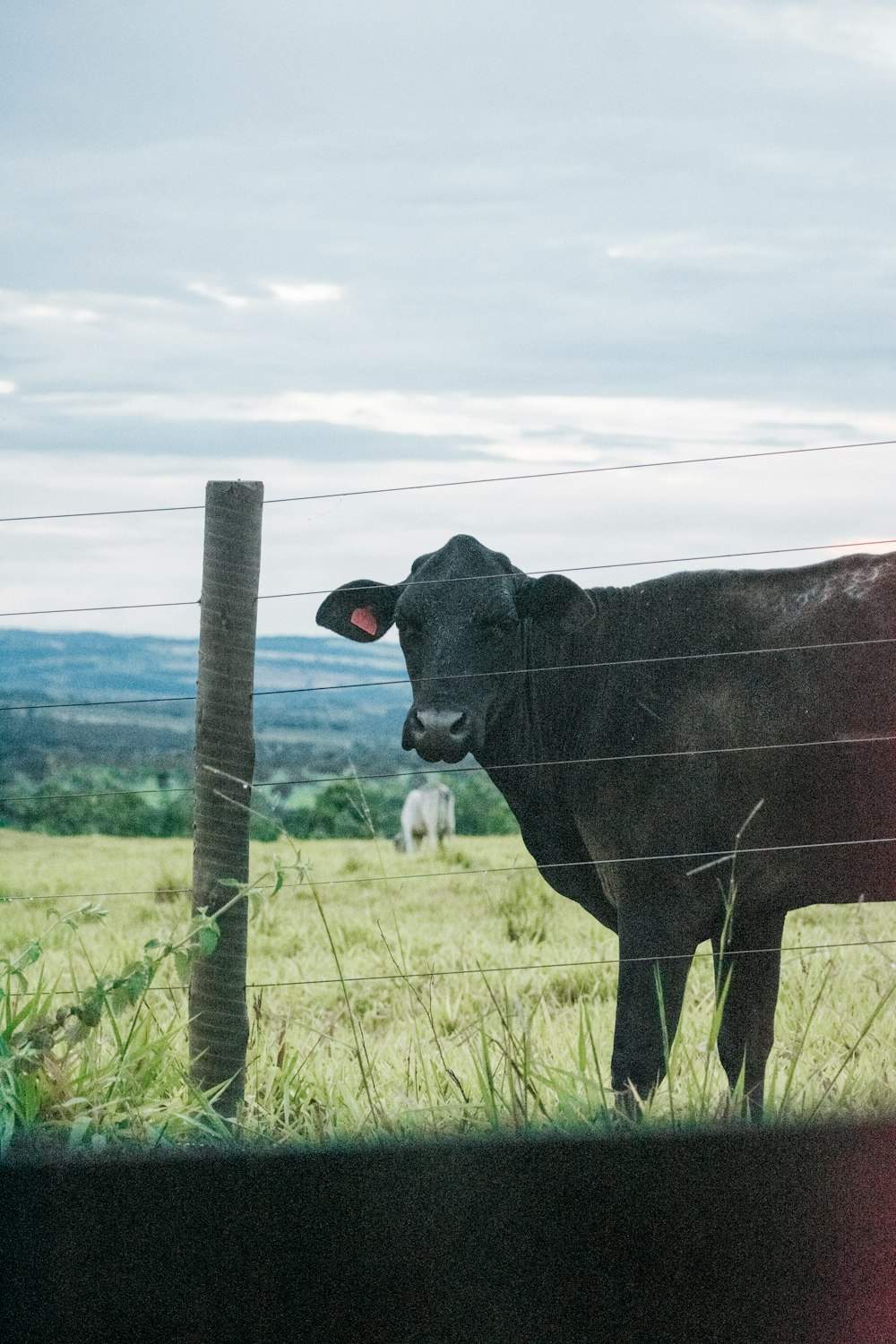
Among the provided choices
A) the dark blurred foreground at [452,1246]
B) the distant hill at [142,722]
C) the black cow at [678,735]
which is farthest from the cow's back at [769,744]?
the distant hill at [142,722]

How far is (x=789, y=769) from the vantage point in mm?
4102

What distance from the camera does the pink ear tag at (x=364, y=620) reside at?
4.41 m

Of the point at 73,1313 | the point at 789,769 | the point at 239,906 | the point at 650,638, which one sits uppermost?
the point at 650,638

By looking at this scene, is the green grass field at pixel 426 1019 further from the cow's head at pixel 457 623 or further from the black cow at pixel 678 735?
the cow's head at pixel 457 623

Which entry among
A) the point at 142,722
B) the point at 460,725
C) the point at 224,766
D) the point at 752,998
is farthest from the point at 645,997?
the point at 142,722

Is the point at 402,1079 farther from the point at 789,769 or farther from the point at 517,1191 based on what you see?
the point at 789,769

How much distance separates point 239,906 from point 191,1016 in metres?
0.32

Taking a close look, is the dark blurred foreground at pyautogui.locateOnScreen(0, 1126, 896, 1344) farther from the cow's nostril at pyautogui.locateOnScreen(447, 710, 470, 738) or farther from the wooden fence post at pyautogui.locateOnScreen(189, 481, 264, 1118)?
the cow's nostril at pyautogui.locateOnScreen(447, 710, 470, 738)

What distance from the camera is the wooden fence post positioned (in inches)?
139

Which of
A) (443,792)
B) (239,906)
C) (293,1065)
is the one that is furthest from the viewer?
(443,792)

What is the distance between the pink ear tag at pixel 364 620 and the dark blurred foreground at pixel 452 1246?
5.95ft

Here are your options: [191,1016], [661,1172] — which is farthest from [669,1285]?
[191,1016]

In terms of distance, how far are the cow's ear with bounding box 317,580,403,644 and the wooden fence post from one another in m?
0.80

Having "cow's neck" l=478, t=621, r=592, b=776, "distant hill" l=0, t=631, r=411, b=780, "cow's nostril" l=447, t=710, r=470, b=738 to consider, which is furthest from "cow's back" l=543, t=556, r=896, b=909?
"distant hill" l=0, t=631, r=411, b=780
